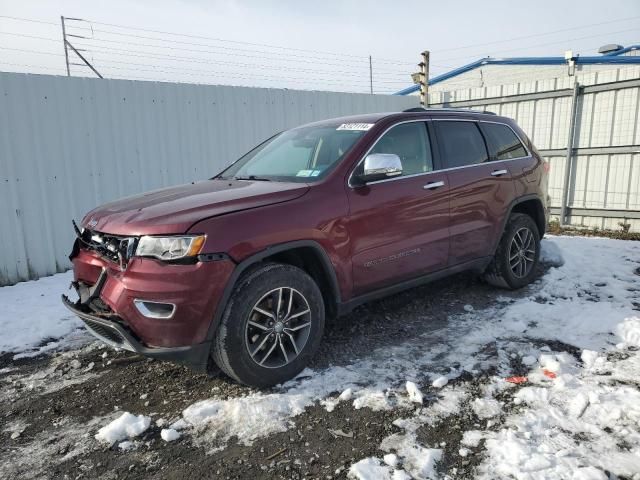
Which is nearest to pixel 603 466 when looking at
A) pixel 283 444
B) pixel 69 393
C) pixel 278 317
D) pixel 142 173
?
pixel 283 444

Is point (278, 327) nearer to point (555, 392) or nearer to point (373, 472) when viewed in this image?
point (373, 472)

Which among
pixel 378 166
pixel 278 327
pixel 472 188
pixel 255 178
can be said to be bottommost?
pixel 278 327

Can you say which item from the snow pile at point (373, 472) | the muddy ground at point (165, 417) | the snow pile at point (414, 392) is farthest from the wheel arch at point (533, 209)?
→ the snow pile at point (373, 472)

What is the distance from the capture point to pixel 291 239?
126 inches

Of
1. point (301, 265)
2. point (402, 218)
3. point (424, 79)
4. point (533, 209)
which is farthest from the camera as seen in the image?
point (424, 79)

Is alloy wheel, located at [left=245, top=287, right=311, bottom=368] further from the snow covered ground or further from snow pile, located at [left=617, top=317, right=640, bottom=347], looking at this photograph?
snow pile, located at [left=617, top=317, right=640, bottom=347]

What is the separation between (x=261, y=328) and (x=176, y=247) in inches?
30.8

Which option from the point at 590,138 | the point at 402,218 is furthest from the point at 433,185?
the point at 590,138

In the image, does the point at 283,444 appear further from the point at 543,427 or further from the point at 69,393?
the point at 69,393

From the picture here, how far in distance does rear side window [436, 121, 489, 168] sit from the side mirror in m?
0.95

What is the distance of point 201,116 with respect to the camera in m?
7.33

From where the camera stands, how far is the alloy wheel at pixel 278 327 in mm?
3160

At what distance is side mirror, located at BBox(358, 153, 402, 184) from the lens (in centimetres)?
354

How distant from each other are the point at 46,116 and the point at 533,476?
6448mm
